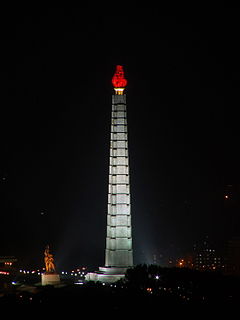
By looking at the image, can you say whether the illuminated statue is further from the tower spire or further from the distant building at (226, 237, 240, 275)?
the distant building at (226, 237, 240, 275)

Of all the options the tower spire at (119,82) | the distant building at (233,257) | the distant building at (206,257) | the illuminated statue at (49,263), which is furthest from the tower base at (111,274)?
the distant building at (206,257)

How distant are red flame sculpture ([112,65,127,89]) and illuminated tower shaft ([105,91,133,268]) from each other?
184 inches

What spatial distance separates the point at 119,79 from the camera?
273 feet

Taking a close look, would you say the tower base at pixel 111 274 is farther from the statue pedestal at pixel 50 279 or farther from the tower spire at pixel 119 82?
the tower spire at pixel 119 82

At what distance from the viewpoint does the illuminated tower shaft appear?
263 feet

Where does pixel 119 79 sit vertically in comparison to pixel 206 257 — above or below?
above

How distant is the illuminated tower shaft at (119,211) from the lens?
263 feet

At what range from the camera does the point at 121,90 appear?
8306cm

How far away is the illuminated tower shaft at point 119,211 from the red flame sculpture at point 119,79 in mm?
4684

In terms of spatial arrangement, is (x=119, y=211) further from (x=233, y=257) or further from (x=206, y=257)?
(x=206, y=257)

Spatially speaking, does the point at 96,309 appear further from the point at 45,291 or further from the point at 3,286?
the point at 3,286

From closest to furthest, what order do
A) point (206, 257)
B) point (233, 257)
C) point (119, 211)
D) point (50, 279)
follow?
point (50, 279)
point (119, 211)
point (233, 257)
point (206, 257)

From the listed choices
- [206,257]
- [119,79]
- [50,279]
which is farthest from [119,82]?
[206,257]

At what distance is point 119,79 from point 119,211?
458 inches
